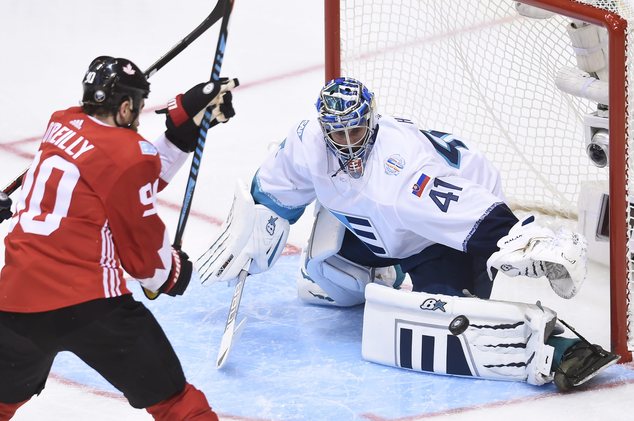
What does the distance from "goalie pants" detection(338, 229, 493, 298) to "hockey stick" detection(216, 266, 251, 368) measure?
464 mm

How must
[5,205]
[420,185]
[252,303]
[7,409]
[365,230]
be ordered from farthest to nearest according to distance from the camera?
1. [252,303]
2. [365,230]
3. [420,185]
4. [5,205]
5. [7,409]

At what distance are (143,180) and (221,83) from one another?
1.62 ft

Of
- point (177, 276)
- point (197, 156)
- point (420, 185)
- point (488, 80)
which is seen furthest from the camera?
point (488, 80)

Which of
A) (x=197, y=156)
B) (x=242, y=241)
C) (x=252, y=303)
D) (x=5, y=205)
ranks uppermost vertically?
(x=197, y=156)

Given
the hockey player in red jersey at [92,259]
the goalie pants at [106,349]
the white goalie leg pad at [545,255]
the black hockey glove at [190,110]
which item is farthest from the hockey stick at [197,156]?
the white goalie leg pad at [545,255]

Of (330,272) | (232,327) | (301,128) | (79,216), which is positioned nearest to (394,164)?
(301,128)

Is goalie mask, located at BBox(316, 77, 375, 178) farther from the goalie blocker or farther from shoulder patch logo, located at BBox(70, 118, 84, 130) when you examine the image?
shoulder patch logo, located at BBox(70, 118, 84, 130)

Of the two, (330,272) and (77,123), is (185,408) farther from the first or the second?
(330,272)

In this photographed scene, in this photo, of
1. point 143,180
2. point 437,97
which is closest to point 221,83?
point 143,180

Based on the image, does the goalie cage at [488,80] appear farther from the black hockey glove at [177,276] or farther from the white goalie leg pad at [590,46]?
the black hockey glove at [177,276]

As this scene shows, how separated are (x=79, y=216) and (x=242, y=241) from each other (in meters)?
1.19

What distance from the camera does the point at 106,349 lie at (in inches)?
116

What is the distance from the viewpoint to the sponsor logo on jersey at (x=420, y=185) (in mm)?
3770

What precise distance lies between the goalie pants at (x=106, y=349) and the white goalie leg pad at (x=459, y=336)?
0.89 m
